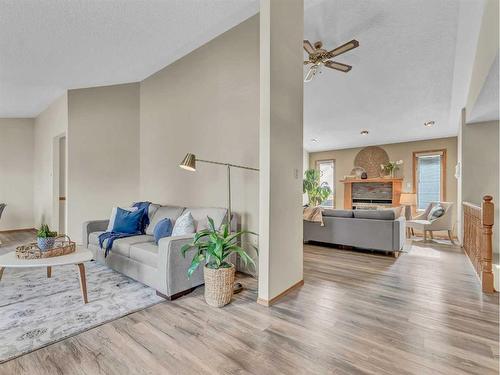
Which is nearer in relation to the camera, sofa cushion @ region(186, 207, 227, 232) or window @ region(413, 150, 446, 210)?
sofa cushion @ region(186, 207, 227, 232)

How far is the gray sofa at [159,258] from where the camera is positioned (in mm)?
2525

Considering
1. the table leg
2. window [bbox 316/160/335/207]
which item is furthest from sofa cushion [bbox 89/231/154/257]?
window [bbox 316/160/335/207]

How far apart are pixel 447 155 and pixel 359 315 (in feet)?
21.3

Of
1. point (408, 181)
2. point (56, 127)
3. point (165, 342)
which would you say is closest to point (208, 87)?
point (165, 342)

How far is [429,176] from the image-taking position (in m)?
7.18

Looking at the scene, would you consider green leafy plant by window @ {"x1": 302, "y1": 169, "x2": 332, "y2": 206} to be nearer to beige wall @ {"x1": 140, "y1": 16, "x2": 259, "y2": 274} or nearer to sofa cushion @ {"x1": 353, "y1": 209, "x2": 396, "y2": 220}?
sofa cushion @ {"x1": 353, "y1": 209, "x2": 396, "y2": 220}

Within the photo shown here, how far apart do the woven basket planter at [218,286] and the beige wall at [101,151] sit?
10.7ft

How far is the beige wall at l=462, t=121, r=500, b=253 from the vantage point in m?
4.64

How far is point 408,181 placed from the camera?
7402 millimetres

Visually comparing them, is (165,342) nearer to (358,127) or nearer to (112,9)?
(112,9)

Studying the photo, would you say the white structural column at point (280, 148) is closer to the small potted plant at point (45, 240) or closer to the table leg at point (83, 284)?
the table leg at point (83, 284)

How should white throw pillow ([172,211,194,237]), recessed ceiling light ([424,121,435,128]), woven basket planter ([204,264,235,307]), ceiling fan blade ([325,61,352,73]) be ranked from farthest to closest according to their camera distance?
recessed ceiling light ([424,121,435,128]) < ceiling fan blade ([325,61,352,73]) < white throw pillow ([172,211,194,237]) < woven basket planter ([204,264,235,307])

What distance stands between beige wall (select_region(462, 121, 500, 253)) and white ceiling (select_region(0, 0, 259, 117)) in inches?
177

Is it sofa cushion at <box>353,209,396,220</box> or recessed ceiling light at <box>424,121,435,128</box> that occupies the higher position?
recessed ceiling light at <box>424,121,435,128</box>
